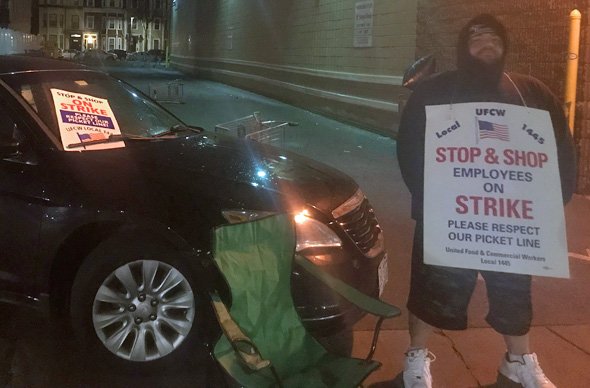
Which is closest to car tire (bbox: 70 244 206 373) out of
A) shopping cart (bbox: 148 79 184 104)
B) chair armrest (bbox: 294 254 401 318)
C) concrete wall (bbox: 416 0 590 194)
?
chair armrest (bbox: 294 254 401 318)

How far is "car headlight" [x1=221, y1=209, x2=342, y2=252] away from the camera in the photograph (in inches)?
144

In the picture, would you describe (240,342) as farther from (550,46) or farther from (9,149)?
(550,46)

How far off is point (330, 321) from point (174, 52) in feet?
153

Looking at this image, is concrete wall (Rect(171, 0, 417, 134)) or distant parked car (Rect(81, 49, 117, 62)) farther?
distant parked car (Rect(81, 49, 117, 62))

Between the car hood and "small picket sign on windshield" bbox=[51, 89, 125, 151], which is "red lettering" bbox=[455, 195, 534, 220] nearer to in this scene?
the car hood

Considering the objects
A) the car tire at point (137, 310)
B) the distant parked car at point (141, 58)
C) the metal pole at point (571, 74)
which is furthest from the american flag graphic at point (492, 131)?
the distant parked car at point (141, 58)

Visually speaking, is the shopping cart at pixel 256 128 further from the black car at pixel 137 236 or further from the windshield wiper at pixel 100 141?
the black car at pixel 137 236

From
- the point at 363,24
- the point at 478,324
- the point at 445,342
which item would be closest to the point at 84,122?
the point at 445,342

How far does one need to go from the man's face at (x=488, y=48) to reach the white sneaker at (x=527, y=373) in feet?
4.81

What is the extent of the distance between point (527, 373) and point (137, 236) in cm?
208

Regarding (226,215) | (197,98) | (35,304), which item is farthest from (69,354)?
(197,98)

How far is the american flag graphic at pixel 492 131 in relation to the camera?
133 inches

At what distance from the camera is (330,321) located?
371cm

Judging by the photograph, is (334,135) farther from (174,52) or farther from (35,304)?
(174,52)
